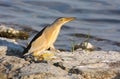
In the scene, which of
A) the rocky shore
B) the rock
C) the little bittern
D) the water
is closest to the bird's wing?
the little bittern

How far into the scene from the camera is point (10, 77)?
23.8 ft

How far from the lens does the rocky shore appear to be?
7.19m

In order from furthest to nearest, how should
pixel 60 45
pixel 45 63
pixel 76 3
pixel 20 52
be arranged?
pixel 76 3, pixel 60 45, pixel 20 52, pixel 45 63

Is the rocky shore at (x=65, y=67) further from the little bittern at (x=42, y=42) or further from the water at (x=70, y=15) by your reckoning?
the water at (x=70, y=15)

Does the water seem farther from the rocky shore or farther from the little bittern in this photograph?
the rocky shore

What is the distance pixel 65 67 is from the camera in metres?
7.56

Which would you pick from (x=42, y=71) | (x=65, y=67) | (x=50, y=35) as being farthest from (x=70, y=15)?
(x=42, y=71)

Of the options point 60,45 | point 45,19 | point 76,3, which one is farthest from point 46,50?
point 76,3

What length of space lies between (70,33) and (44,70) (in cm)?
743

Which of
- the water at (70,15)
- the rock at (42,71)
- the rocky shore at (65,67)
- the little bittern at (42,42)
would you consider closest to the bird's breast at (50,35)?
the little bittern at (42,42)

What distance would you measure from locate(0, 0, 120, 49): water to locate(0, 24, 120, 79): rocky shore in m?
4.74

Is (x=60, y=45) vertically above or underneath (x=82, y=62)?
underneath

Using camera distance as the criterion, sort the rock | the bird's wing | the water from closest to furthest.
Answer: the rock < the bird's wing < the water

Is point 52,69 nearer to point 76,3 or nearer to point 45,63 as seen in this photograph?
point 45,63
